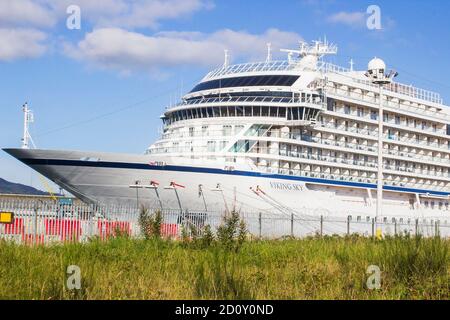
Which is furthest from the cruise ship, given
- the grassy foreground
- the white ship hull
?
the grassy foreground

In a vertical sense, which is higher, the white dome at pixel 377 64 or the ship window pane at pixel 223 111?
the white dome at pixel 377 64

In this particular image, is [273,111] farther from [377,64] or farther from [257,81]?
[377,64]

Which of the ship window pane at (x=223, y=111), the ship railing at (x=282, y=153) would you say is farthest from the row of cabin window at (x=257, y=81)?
the ship railing at (x=282, y=153)

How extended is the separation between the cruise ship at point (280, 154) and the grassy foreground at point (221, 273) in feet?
54.6

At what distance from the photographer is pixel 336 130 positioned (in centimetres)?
4000

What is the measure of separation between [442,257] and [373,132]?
33.1 metres

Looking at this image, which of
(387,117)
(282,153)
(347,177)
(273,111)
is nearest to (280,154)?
(282,153)

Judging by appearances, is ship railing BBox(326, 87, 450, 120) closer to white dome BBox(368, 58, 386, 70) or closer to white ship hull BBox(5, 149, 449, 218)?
white dome BBox(368, 58, 386, 70)

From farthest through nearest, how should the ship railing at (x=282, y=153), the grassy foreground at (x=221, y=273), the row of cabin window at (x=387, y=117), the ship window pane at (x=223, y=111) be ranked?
1. the row of cabin window at (x=387, y=117)
2. the ship window pane at (x=223, y=111)
3. the ship railing at (x=282, y=153)
4. the grassy foreground at (x=221, y=273)

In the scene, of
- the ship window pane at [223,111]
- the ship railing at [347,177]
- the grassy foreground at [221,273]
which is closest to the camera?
the grassy foreground at [221,273]

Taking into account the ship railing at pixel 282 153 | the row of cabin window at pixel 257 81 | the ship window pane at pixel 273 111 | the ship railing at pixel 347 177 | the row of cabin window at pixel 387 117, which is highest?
the row of cabin window at pixel 257 81

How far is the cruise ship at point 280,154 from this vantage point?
3120cm

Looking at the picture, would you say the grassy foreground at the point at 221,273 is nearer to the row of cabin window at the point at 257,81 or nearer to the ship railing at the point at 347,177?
the ship railing at the point at 347,177

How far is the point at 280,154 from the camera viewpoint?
3578 cm
